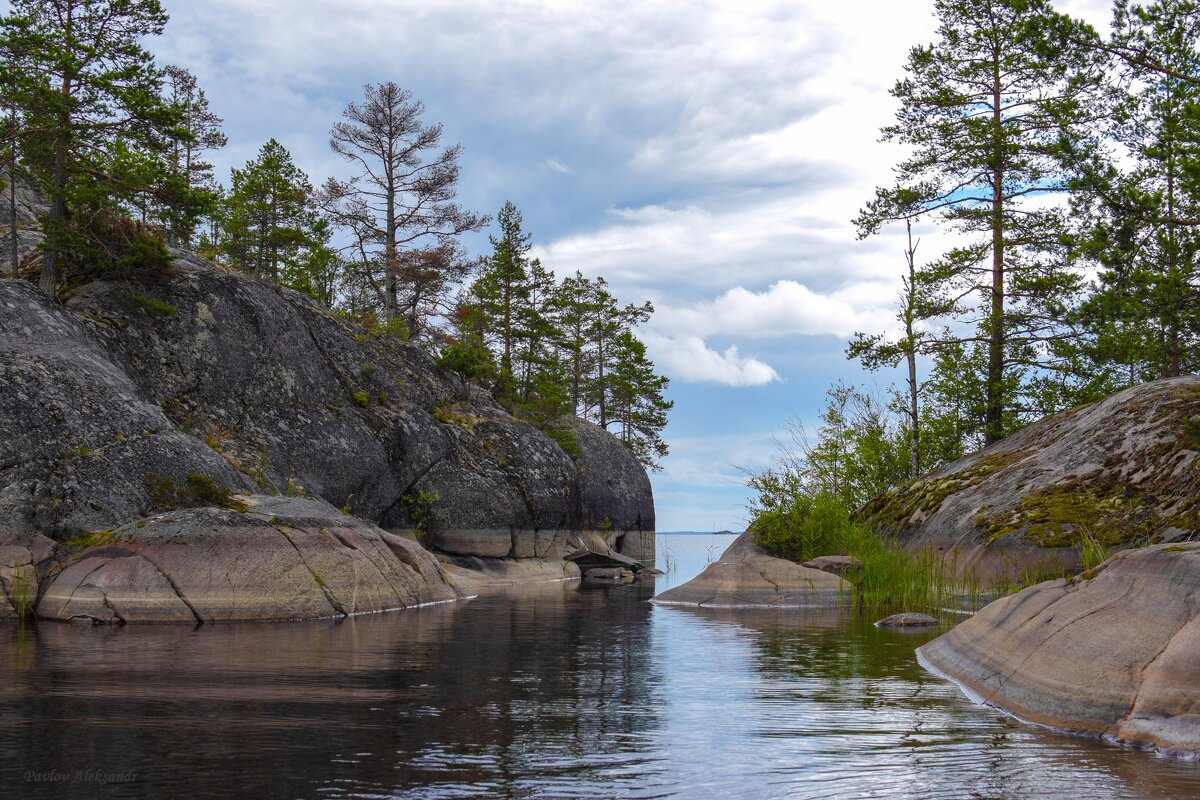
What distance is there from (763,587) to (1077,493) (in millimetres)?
6680

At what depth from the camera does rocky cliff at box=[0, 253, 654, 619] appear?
18.0 metres

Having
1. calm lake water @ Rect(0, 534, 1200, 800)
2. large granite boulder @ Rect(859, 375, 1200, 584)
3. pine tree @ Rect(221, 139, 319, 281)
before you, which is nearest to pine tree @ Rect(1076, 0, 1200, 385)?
large granite boulder @ Rect(859, 375, 1200, 584)

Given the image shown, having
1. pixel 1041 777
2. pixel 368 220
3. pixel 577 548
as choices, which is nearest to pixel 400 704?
pixel 1041 777

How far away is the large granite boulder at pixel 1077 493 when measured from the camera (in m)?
16.6

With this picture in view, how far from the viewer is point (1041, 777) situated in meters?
5.55

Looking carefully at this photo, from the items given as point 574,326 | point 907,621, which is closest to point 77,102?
point 907,621

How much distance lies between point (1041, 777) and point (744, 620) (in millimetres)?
11986

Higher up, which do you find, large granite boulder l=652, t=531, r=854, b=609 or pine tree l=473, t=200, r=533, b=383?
pine tree l=473, t=200, r=533, b=383

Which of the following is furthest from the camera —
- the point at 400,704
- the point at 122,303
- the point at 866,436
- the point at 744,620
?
the point at 866,436

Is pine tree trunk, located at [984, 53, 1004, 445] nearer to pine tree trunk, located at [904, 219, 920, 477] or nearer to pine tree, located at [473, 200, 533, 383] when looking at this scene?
pine tree trunk, located at [904, 219, 920, 477]

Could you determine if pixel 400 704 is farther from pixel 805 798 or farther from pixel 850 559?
pixel 850 559

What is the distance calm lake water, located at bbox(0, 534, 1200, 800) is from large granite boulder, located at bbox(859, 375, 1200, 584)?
589 centimetres

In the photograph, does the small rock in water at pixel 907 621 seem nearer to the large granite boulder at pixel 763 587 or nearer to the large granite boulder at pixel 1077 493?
the large granite boulder at pixel 1077 493

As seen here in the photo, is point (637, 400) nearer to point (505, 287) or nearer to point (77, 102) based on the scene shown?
point (505, 287)
